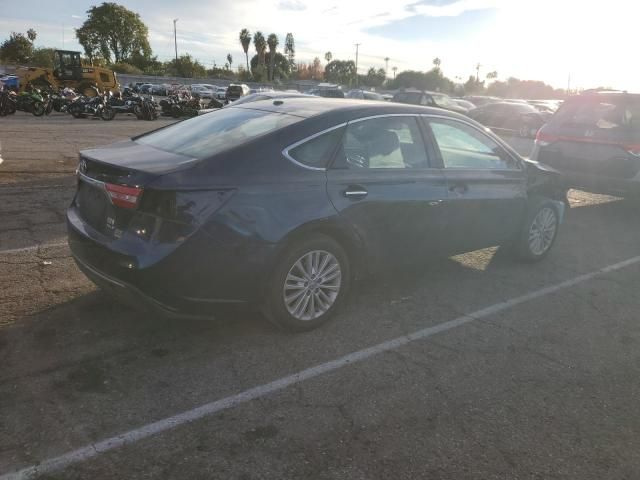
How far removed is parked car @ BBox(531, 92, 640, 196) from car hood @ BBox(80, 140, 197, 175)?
6.52 meters

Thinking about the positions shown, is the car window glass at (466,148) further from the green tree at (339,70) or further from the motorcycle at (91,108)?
the green tree at (339,70)

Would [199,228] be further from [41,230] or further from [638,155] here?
[638,155]

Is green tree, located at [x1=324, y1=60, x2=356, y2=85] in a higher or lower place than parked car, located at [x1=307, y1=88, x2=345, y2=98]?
higher

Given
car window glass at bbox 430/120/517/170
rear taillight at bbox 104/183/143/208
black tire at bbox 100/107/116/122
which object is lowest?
black tire at bbox 100/107/116/122

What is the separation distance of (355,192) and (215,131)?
1.11m

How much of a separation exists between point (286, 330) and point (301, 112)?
5.25 ft

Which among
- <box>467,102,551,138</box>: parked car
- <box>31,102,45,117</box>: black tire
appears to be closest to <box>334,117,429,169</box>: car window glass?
<box>467,102,551,138</box>: parked car

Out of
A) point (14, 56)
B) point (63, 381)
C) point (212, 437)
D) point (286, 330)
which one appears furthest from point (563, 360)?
point (14, 56)

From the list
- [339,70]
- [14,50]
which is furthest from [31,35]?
[339,70]

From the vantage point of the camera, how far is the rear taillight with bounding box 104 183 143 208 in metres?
3.16

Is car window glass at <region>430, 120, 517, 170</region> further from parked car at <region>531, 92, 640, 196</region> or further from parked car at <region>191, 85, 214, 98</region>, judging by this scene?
parked car at <region>191, 85, 214, 98</region>

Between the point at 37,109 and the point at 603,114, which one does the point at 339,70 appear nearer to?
the point at 37,109

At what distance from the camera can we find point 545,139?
27.9ft

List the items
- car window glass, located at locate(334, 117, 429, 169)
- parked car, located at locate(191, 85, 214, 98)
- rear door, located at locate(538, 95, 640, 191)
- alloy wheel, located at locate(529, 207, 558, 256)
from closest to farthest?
1. car window glass, located at locate(334, 117, 429, 169)
2. alloy wheel, located at locate(529, 207, 558, 256)
3. rear door, located at locate(538, 95, 640, 191)
4. parked car, located at locate(191, 85, 214, 98)
